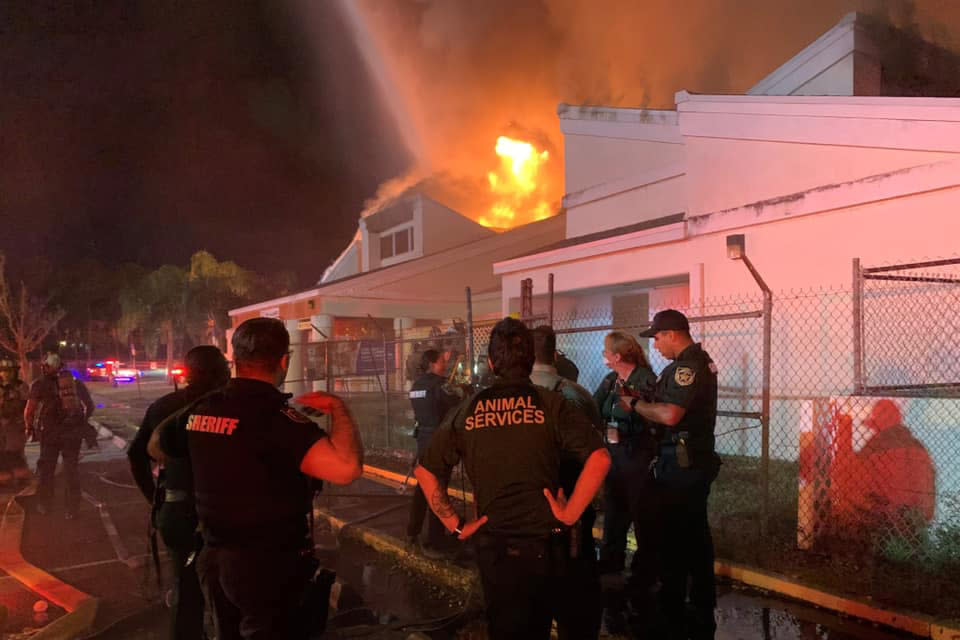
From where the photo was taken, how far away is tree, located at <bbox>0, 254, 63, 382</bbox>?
96.9ft

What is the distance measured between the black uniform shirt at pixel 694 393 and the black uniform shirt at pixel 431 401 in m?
2.27

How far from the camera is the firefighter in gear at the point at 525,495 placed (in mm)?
2488

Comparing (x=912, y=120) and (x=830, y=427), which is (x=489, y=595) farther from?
(x=912, y=120)

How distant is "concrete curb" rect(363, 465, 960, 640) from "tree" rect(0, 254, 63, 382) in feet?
85.8

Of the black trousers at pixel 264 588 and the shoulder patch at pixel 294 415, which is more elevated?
the shoulder patch at pixel 294 415

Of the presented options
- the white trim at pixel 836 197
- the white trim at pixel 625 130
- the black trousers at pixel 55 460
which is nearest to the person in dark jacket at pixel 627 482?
the white trim at pixel 836 197

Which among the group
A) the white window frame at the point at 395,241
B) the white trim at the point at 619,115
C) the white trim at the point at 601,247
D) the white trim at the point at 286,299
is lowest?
the white trim at the point at 286,299

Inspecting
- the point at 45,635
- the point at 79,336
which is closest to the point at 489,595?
the point at 45,635

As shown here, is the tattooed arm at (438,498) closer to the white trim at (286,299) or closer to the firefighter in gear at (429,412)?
the firefighter in gear at (429,412)

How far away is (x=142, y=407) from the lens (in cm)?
2109

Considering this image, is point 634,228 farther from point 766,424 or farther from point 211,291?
point 211,291

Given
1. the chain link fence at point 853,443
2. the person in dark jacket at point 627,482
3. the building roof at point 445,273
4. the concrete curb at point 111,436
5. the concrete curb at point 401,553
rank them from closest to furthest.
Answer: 1. the person in dark jacket at point 627,482
2. the chain link fence at point 853,443
3. the concrete curb at point 401,553
4. the concrete curb at point 111,436
5. the building roof at point 445,273

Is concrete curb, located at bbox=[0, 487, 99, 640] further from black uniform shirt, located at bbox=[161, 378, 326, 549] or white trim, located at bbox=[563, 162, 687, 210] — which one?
white trim, located at bbox=[563, 162, 687, 210]

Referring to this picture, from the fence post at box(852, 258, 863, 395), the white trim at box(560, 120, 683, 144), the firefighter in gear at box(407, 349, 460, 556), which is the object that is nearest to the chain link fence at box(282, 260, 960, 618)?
the fence post at box(852, 258, 863, 395)
